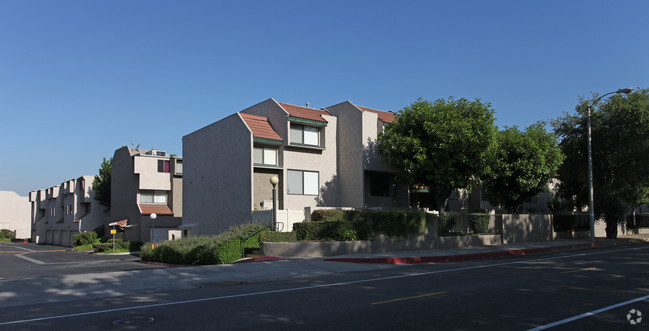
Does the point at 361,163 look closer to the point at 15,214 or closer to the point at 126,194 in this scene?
the point at 126,194

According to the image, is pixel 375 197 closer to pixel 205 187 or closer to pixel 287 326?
pixel 205 187

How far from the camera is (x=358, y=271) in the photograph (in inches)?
630

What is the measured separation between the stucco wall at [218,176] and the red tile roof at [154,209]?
463 inches

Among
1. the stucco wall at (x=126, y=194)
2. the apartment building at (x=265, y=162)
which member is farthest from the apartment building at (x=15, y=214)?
the apartment building at (x=265, y=162)

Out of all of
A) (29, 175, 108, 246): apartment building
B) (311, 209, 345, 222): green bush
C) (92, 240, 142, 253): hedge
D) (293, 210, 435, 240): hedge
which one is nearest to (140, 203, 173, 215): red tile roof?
(92, 240, 142, 253): hedge

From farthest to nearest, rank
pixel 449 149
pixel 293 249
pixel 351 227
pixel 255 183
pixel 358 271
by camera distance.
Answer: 1. pixel 255 183
2. pixel 449 149
3. pixel 351 227
4. pixel 293 249
5. pixel 358 271

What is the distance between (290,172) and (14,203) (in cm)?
8763

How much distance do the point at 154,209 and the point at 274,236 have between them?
2970 centimetres

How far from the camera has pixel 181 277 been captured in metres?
14.4

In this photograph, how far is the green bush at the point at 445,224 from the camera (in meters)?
24.9

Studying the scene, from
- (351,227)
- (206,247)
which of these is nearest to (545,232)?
(351,227)

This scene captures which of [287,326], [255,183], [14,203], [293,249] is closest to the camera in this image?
[287,326]

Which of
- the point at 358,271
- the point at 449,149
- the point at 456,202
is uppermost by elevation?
the point at 449,149

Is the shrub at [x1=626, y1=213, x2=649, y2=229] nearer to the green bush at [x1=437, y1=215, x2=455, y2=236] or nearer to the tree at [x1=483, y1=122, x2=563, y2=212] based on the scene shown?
the tree at [x1=483, y1=122, x2=563, y2=212]
